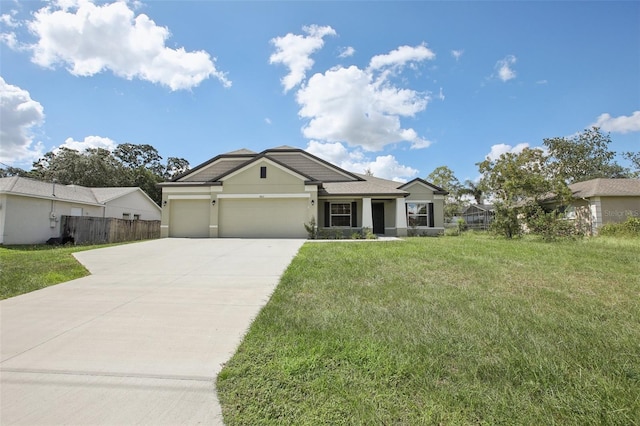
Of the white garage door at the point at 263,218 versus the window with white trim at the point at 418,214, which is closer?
the white garage door at the point at 263,218

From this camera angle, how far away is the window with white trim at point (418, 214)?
63.3 feet

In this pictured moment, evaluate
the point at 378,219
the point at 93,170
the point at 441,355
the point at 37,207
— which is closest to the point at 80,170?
the point at 93,170

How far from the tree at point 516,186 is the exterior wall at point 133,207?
27.2m

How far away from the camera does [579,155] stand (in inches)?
1238

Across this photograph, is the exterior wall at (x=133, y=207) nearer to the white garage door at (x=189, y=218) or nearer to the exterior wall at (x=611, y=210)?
the white garage door at (x=189, y=218)

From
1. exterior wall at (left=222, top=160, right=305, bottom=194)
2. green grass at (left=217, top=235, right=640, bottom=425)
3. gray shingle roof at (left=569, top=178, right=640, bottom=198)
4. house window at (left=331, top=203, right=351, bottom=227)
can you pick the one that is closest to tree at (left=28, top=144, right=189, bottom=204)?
exterior wall at (left=222, top=160, right=305, bottom=194)

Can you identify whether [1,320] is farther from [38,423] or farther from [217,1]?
[217,1]

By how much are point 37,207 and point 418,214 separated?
23266 mm

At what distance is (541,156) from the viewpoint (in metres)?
24.5

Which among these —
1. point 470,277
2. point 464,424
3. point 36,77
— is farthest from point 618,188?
point 36,77

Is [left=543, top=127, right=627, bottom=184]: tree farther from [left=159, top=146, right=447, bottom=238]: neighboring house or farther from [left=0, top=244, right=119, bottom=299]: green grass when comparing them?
[left=0, top=244, right=119, bottom=299]: green grass

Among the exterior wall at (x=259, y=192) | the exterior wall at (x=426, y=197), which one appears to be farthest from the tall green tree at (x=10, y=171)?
the exterior wall at (x=426, y=197)

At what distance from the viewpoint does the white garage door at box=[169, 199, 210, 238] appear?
1723 cm

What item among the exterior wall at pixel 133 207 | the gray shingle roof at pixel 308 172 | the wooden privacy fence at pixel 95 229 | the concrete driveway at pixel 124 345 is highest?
the gray shingle roof at pixel 308 172
